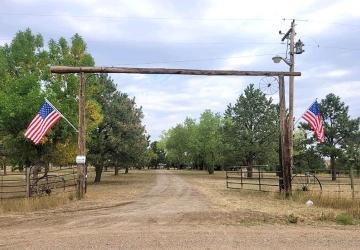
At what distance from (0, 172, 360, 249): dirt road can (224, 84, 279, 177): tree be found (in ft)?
125

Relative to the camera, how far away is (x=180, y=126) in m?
87.1

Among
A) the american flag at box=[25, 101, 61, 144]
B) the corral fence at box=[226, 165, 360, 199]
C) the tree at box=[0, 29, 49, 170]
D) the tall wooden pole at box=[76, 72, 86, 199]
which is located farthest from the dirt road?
the tree at box=[0, 29, 49, 170]

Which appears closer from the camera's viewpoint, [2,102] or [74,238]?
[74,238]

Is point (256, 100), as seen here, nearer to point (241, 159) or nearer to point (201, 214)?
point (241, 159)

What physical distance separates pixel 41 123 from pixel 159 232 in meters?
9.78

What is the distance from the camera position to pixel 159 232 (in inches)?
430

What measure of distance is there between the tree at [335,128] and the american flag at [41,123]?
37668mm

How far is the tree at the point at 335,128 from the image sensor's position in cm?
5112

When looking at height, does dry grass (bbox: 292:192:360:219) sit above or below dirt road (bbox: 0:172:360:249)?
above

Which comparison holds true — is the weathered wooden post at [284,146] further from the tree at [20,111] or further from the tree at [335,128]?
the tree at [335,128]

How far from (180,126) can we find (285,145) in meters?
65.8

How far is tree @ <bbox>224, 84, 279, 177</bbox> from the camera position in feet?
171

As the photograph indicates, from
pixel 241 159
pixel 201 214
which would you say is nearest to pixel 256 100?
pixel 241 159

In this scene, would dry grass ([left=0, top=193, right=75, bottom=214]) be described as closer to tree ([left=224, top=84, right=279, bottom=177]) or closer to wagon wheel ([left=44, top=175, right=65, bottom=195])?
wagon wheel ([left=44, top=175, right=65, bottom=195])
